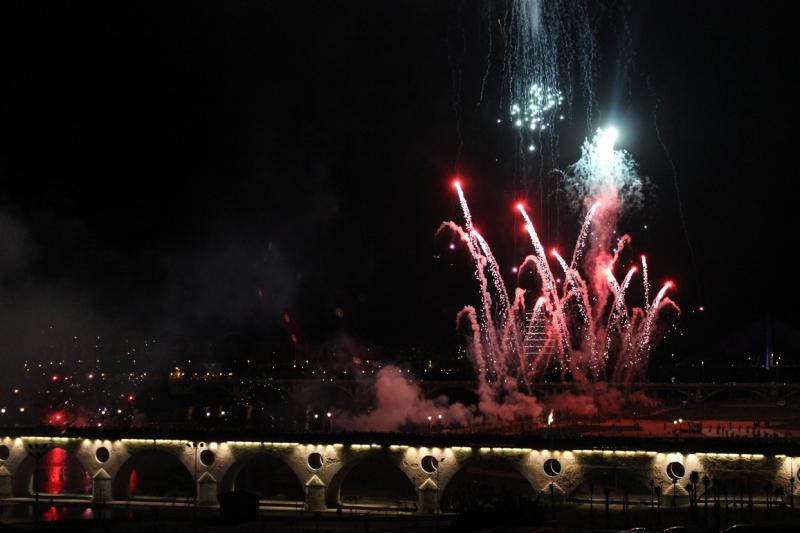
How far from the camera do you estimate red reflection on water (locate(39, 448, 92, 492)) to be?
39531mm

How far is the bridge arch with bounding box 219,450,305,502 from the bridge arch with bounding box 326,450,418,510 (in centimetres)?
147

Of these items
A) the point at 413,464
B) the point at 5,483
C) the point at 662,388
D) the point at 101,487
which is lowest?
the point at 101,487

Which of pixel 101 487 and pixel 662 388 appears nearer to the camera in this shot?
pixel 101 487

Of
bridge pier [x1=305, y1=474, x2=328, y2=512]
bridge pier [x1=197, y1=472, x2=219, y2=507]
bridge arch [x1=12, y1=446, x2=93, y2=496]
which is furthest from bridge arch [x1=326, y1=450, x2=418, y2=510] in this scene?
bridge arch [x1=12, y1=446, x2=93, y2=496]

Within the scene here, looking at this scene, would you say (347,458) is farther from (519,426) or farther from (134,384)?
(134,384)

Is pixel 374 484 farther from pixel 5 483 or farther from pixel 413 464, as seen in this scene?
pixel 5 483

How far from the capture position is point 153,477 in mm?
43938

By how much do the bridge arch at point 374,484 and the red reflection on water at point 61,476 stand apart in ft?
35.5

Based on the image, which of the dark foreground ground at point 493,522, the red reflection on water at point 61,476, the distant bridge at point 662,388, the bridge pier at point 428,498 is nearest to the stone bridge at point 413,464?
the bridge pier at point 428,498

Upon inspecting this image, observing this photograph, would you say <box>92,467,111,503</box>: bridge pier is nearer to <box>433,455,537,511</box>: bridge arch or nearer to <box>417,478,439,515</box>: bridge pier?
<box>417,478,439,515</box>: bridge pier

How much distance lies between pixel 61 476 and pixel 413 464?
19.1 meters

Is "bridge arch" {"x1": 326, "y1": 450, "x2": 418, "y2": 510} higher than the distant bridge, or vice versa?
the distant bridge

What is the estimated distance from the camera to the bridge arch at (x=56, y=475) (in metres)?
36.4

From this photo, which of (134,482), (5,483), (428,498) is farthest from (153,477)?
(428,498)
